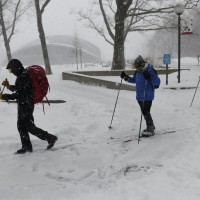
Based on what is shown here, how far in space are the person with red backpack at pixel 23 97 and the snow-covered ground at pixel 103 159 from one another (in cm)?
34

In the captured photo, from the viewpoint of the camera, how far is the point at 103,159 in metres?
6.17

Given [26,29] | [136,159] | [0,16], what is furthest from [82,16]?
[26,29]

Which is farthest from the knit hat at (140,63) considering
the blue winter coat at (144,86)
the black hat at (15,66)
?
the black hat at (15,66)

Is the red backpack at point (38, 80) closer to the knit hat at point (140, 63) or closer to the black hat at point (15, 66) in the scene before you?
the black hat at point (15, 66)

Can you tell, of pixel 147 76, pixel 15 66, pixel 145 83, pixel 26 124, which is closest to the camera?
pixel 15 66

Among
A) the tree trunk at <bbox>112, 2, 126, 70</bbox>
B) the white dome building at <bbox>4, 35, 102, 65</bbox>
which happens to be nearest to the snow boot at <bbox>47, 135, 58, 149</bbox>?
the tree trunk at <bbox>112, 2, 126, 70</bbox>

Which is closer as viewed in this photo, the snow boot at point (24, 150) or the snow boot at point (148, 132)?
the snow boot at point (24, 150)

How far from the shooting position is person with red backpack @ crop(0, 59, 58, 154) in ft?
20.1

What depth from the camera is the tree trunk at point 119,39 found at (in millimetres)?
19922

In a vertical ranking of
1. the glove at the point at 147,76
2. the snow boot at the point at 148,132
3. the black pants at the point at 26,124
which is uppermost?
the glove at the point at 147,76

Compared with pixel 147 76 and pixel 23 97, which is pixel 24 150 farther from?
pixel 147 76

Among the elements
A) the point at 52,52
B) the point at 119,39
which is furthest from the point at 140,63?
the point at 52,52

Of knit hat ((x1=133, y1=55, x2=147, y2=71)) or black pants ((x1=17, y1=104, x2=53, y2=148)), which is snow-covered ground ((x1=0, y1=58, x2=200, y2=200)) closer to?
black pants ((x1=17, y1=104, x2=53, y2=148))

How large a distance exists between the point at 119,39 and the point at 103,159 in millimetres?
15125
